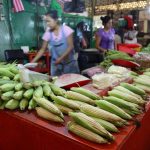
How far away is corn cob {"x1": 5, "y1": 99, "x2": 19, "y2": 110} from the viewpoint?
5.56ft

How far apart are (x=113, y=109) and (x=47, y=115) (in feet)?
1.44

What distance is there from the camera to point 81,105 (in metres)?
1.50

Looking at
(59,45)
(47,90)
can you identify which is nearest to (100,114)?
(47,90)

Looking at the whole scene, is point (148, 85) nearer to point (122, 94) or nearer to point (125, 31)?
point (122, 94)

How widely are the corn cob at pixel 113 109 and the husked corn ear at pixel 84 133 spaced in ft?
0.81

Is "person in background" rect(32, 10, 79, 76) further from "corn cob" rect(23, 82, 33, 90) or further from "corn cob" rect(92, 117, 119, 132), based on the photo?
"corn cob" rect(92, 117, 119, 132)

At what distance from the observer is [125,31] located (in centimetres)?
830

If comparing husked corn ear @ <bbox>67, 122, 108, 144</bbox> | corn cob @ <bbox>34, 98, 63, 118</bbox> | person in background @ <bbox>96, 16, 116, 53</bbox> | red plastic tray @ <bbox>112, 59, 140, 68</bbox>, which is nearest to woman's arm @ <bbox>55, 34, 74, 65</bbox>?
red plastic tray @ <bbox>112, 59, 140, 68</bbox>

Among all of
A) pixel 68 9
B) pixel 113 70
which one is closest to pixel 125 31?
pixel 68 9

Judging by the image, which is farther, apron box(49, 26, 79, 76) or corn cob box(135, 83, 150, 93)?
apron box(49, 26, 79, 76)

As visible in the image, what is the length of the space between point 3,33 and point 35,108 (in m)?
5.11

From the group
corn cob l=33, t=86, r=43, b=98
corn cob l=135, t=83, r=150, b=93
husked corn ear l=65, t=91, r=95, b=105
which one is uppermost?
corn cob l=33, t=86, r=43, b=98

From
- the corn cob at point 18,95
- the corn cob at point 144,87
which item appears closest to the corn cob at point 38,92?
the corn cob at point 18,95

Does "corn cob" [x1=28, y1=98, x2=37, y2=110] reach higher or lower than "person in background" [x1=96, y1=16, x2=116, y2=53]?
lower
